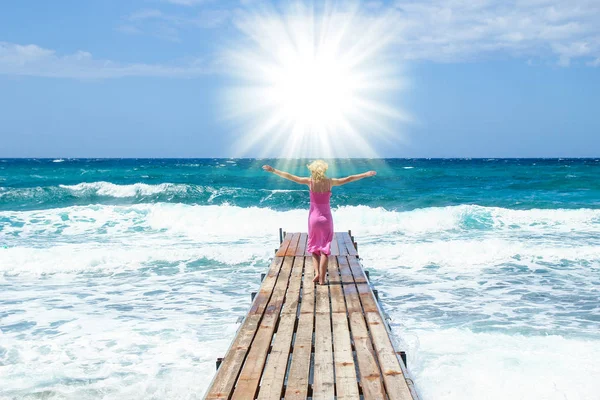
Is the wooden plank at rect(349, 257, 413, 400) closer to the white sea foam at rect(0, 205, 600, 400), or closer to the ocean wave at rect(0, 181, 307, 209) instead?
the white sea foam at rect(0, 205, 600, 400)

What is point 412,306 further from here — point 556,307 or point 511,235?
point 511,235

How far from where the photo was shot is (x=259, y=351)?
5055 millimetres

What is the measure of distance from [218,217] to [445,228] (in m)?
9.78

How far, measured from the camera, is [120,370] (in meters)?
6.52

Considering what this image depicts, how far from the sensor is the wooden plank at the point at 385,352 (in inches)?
163

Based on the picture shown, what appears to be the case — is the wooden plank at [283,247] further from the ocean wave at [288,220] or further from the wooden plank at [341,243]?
the ocean wave at [288,220]

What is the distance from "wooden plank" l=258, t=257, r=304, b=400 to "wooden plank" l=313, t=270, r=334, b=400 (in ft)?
0.94

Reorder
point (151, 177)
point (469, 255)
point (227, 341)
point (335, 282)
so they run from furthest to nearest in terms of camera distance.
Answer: point (151, 177) < point (469, 255) < point (335, 282) < point (227, 341)

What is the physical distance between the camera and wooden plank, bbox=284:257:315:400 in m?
4.22

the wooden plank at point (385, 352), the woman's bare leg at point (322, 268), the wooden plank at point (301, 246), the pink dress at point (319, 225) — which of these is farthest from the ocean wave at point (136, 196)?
the wooden plank at point (385, 352)

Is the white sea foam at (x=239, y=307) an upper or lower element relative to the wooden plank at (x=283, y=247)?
lower

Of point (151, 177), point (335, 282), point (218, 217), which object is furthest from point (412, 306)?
point (151, 177)

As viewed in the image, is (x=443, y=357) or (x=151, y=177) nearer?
(x=443, y=357)

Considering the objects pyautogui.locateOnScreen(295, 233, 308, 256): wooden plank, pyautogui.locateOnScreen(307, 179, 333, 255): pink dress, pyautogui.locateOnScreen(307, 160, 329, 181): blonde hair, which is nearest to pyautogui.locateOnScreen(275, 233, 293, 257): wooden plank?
pyautogui.locateOnScreen(295, 233, 308, 256): wooden plank
